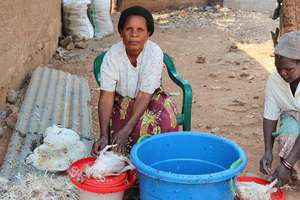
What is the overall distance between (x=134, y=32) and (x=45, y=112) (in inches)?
54.5

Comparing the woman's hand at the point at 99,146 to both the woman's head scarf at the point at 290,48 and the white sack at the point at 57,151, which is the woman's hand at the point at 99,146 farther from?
the woman's head scarf at the point at 290,48

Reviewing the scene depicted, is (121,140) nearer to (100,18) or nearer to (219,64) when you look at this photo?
(219,64)

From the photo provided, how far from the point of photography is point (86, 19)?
297 inches

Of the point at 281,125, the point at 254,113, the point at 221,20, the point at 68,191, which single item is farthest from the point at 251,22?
the point at 68,191

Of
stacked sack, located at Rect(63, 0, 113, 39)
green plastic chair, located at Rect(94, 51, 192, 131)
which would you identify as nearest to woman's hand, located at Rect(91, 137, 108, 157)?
green plastic chair, located at Rect(94, 51, 192, 131)

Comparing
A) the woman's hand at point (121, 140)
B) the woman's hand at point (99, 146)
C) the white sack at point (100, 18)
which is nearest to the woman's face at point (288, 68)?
the woman's hand at point (121, 140)

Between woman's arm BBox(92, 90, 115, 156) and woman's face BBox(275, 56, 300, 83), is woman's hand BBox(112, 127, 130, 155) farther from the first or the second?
woman's face BBox(275, 56, 300, 83)

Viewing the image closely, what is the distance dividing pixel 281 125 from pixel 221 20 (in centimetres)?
680

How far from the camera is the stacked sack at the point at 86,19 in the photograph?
7297 millimetres

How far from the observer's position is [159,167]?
264 cm

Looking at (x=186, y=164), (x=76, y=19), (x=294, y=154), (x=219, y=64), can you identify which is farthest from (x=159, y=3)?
(x=186, y=164)

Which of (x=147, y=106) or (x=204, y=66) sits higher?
(x=147, y=106)

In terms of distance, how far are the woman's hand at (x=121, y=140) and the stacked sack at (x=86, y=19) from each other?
481cm

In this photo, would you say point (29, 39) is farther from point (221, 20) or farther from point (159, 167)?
point (221, 20)
